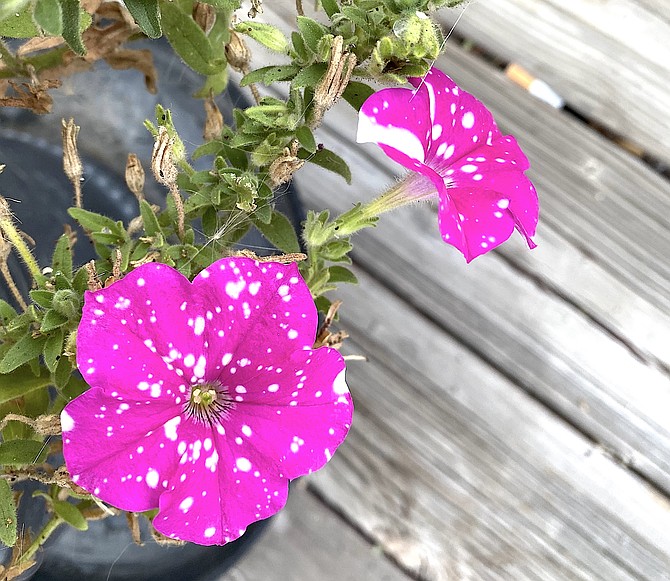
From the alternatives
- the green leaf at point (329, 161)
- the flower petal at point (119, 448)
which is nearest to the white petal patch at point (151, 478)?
the flower petal at point (119, 448)

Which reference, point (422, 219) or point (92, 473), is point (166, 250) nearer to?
point (92, 473)

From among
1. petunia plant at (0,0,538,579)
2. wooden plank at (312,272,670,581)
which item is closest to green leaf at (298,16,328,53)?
petunia plant at (0,0,538,579)

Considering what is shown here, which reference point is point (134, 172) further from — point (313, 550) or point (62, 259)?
point (313, 550)

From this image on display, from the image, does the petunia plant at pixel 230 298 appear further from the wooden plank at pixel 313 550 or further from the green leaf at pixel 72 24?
the wooden plank at pixel 313 550

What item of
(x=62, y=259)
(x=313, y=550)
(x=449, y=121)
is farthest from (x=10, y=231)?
(x=313, y=550)

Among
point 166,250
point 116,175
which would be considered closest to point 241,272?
point 166,250

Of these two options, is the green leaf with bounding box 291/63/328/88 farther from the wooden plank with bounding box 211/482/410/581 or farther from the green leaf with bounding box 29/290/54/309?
the wooden plank with bounding box 211/482/410/581
